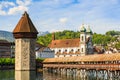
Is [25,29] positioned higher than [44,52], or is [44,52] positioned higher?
[25,29]

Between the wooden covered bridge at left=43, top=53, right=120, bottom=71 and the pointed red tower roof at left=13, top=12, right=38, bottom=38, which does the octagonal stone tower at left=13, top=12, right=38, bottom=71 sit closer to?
the pointed red tower roof at left=13, top=12, right=38, bottom=38

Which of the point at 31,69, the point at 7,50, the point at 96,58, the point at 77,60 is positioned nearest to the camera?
the point at 31,69

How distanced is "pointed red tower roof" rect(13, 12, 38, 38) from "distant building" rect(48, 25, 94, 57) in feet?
159

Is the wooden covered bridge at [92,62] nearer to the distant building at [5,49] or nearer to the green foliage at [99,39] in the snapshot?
the distant building at [5,49]

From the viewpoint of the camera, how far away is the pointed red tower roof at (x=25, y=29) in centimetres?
4591

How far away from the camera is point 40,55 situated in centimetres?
9600

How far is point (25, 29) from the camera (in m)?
46.1

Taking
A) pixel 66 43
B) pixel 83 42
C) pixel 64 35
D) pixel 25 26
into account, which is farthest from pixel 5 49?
pixel 64 35

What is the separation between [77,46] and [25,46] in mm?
53094

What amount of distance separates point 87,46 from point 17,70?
165 feet

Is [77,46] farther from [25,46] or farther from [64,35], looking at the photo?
[64,35]

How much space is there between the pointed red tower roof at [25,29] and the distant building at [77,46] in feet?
159

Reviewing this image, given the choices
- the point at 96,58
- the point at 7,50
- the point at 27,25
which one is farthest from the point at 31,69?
the point at 7,50

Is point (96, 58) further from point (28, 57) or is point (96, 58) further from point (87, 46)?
point (87, 46)
